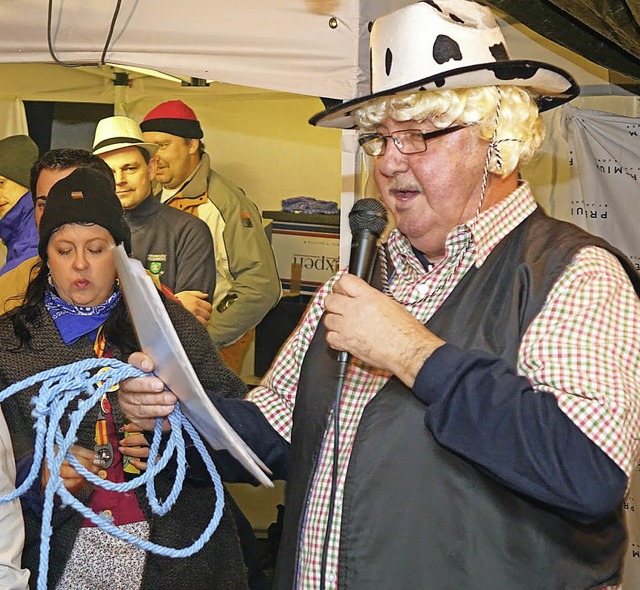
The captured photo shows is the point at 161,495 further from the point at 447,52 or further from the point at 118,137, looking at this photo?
the point at 118,137

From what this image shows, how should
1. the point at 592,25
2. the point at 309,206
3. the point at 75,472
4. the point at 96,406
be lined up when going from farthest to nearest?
the point at 309,206 → the point at 592,25 → the point at 96,406 → the point at 75,472

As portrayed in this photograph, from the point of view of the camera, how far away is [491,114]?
176 centimetres

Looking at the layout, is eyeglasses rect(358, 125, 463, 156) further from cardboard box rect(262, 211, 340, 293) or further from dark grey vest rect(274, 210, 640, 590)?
cardboard box rect(262, 211, 340, 293)

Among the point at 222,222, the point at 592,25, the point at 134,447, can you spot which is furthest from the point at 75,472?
the point at 592,25

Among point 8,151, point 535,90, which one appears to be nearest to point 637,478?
point 535,90

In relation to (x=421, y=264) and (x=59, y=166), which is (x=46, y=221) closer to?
(x=59, y=166)

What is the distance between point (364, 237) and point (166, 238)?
6.73ft

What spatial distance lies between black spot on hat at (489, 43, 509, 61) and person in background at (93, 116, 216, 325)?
6.39 feet

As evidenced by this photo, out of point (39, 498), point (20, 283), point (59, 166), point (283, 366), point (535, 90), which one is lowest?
point (39, 498)

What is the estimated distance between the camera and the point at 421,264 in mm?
1826

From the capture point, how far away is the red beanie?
3.83 metres

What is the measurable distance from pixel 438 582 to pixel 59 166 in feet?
6.72

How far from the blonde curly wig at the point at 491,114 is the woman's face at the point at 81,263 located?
115cm

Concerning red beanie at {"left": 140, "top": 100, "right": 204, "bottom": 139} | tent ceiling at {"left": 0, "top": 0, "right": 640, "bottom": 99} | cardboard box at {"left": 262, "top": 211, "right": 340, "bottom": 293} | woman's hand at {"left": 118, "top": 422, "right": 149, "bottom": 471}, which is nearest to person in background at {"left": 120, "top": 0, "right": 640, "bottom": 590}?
woman's hand at {"left": 118, "top": 422, "right": 149, "bottom": 471}
